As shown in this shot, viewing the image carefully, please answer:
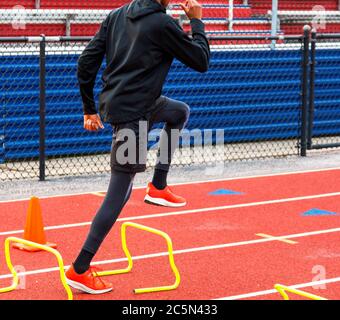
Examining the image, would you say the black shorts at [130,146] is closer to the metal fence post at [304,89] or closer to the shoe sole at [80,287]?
the shoe sole at [80,287]

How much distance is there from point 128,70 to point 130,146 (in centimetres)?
50

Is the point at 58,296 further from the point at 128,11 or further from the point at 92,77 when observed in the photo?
the point at 128,11

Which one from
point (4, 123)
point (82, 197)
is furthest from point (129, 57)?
point (4, 123)

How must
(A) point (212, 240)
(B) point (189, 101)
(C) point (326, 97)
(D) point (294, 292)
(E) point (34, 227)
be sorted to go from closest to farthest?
(D) point (294, 292) < (E) point (34, 227) < (A) point (212, 240) < (B) point (189, 101) < (C) point (326, 97)

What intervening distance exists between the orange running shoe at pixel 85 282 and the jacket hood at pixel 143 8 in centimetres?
172

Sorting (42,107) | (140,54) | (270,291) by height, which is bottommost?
(270,291)

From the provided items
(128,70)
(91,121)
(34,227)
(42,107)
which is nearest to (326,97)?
(42,107)

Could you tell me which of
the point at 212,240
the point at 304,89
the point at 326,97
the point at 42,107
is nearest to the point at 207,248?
the point at 212,240

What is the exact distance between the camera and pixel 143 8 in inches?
222

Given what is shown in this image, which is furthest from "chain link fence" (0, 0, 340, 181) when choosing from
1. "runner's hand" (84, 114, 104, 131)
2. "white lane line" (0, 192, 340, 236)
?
"runner's hand" (84, 114, 104, 131)

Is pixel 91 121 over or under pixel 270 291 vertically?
over

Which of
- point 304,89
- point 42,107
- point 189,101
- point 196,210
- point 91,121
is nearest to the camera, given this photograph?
point 91,121

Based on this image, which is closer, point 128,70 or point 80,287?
point 128,70

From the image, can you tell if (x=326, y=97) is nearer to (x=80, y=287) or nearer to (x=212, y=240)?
(x=212, y=240)
